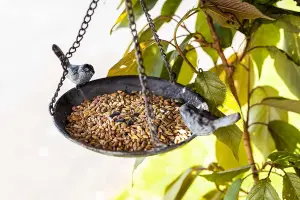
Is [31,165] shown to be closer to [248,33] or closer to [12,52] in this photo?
[12,52]

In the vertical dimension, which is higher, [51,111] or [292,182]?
[51,111]

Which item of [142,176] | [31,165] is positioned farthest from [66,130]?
[31,165]

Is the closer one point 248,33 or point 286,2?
point 248,33

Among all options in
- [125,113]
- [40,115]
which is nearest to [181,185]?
[125,113]

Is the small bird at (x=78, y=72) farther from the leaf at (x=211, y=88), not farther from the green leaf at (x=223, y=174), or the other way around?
the green leaf at (x=223, y=174)

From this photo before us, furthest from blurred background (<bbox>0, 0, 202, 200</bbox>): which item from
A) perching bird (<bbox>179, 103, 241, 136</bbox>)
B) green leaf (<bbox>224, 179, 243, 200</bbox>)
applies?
perching bird (<bbox>179, 103, 241, 136</bbox>)

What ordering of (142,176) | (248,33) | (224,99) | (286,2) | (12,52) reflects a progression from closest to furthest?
1. (224,99)
2. (248,33)
3. (286,2)
4. (142,176)
5. (12,52)

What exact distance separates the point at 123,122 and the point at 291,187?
429 mm

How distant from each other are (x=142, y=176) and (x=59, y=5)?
102cm

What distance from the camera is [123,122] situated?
0.96 metres

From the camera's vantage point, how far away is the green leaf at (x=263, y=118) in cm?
156

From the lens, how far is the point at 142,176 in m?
2.16

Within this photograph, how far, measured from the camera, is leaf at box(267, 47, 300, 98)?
51.3 inches

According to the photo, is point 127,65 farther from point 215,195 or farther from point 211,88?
point 215,195
